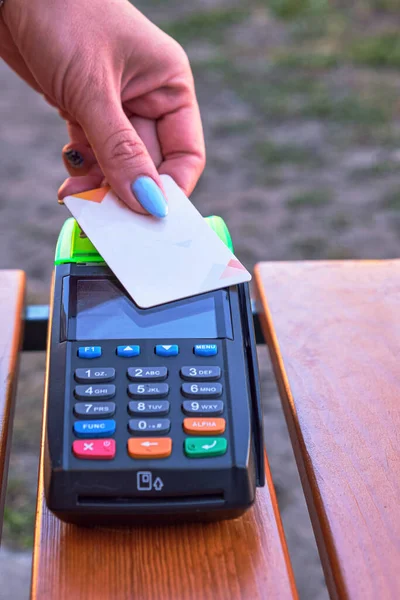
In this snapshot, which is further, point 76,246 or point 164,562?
point 76,246

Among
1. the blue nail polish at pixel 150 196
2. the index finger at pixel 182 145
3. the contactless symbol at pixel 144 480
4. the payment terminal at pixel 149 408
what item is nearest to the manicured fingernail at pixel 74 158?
the index finger at pixel 182 145

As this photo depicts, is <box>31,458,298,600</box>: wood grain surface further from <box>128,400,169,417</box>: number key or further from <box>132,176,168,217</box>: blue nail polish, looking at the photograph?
<box>132,176,168,217</box>: blue nail polish

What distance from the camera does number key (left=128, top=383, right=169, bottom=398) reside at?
1.84 feet

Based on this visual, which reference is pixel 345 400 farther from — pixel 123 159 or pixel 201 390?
pixel 123 159

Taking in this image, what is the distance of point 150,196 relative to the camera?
740mm

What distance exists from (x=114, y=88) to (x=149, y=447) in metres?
0.45

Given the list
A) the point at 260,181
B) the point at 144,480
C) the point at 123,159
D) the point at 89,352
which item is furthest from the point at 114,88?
the point at 260,181

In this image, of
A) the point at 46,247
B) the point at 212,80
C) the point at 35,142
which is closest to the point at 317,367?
the point at 46,247

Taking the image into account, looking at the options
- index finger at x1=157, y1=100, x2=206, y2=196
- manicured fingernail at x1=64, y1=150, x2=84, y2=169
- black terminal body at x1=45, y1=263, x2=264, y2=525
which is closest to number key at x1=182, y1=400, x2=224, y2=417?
black terminal body at x1=45, y1=263, x2=264, y2=525

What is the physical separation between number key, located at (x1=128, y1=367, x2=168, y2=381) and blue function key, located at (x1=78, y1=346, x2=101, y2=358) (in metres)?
0.03

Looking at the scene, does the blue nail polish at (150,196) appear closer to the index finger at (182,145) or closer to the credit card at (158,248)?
the credit card at (158,248)

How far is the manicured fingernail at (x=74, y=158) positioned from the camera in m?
0.95

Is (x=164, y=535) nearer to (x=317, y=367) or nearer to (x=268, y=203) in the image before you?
(x=317, y=367)

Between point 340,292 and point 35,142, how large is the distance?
6.54 ft
